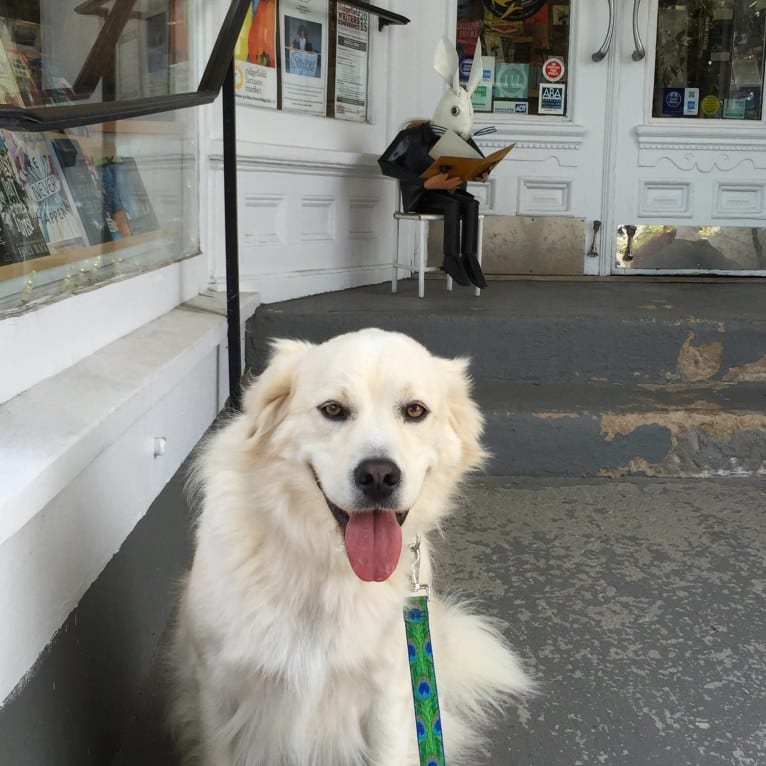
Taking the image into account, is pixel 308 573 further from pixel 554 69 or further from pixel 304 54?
pixel 554 69

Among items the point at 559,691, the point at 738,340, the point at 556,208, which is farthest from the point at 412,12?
the point at 559,691

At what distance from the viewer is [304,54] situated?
14.4 feet

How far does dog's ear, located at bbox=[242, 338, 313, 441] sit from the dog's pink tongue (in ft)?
0.83

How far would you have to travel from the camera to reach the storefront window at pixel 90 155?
6.54 feet

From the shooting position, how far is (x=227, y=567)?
163cm

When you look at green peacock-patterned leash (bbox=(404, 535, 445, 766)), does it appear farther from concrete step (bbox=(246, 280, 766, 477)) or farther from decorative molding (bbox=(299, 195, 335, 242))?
decorative molding (bbox=(299, 195, 335, 242))

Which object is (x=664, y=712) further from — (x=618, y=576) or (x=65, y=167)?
(x=65, y=167)

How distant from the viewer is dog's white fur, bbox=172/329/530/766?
5.21ft

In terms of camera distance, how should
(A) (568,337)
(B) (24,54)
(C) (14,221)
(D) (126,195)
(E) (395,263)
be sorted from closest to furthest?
(C) (14,221)
(B) (24,54)
(D) (126,195)
(A) (568,337)
(E) (395,263)

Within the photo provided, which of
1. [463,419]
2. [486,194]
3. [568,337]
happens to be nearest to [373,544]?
[463,419]

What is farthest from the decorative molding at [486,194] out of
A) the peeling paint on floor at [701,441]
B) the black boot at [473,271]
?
the peeling paint on floor at [701,441]

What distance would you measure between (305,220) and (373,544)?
10.3 feet

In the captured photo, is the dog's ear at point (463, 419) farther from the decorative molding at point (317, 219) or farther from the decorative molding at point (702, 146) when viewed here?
the decorative molding at point (702, 146)

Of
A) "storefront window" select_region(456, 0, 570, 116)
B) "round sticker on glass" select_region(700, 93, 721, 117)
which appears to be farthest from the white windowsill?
"round sticker on glass" select_region(700, 93, 721, 117)
